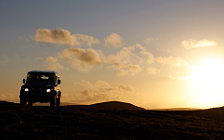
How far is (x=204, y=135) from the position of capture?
59.5 feet

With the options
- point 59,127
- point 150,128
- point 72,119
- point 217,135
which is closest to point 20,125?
point 59,127

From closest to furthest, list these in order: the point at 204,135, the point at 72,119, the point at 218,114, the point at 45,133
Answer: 1. the point at 45,133
2. the point at 204,135
3. the point at 72,119
4. the point at 218,114

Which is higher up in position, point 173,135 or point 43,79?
point 43,79

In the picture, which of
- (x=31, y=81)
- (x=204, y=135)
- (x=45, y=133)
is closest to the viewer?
(x=45, y=133)

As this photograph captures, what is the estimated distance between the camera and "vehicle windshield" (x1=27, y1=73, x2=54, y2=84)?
30.8 metres

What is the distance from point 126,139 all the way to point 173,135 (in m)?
3.11

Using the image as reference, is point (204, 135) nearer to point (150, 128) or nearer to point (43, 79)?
point (150, 128)

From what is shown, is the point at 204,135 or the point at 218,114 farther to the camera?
the point at 218,114

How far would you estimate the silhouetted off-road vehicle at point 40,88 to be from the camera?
3058 cm

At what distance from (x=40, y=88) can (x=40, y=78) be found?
90 cm

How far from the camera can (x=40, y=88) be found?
30625 millimetres

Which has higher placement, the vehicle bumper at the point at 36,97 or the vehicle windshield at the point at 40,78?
the vehicle windshield at the point at 40,78

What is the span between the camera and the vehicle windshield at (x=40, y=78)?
30.8 meters

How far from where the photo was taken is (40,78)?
31078 millimetres
